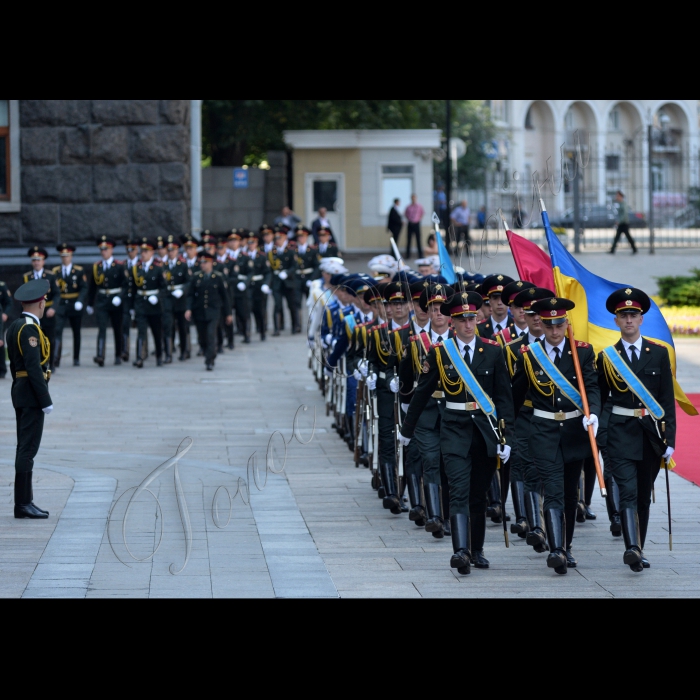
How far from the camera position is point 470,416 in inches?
324

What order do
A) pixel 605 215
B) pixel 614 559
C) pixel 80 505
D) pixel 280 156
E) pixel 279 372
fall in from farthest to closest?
pixel 605 215 < pixel 280 156 < pixel 279 372 < pixel 80 505 < pixel 614 559

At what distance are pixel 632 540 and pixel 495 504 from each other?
5.68 ft

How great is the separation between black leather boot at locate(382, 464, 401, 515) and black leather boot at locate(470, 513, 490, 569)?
1.72 m

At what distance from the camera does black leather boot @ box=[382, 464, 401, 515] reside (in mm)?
10047

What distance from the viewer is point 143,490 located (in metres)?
10.8

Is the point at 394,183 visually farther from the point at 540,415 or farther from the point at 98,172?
the point at 540,415

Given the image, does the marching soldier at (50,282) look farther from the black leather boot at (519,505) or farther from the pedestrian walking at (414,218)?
the pedestrian walking at (414,218)

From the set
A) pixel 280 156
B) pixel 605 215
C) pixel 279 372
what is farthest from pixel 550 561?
pixel 605 215

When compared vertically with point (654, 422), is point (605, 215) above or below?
above

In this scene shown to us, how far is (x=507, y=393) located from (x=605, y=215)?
36503 mm

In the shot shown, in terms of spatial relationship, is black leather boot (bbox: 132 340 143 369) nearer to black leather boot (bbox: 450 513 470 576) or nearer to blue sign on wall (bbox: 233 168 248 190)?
black leather boot (bbox: 450 513 470 576)

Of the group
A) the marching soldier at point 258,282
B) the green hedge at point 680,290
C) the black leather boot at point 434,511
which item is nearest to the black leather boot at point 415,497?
the black leather boot at point 434,511

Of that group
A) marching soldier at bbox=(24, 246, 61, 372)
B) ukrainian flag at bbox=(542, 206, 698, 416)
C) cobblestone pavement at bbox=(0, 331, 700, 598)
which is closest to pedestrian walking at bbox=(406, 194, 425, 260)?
marching soldier at bbox=(24, 246, 61, 372)

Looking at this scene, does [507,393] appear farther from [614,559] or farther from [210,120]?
[210,120]
